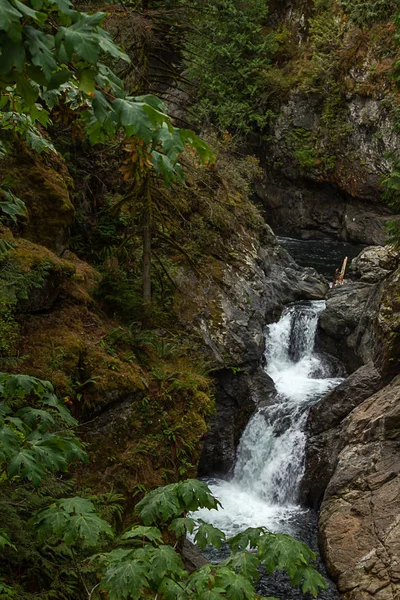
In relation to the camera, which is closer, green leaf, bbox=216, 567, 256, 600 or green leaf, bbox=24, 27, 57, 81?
green leaf, bbox=24, 27, 57, 81

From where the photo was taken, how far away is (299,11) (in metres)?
29.5

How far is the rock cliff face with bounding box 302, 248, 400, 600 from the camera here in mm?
7883

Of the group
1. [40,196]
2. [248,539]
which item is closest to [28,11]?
[248,539]

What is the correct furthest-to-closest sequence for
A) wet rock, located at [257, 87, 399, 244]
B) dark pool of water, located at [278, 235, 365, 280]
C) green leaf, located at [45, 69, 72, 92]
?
wet rock, located at [257, 87, 399, 244], dark pool of water, located at [278, 235, 365, 280], green leaf, located at [45, 69, 72, 92]

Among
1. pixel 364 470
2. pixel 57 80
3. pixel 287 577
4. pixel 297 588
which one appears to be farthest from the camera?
pixel 364 470

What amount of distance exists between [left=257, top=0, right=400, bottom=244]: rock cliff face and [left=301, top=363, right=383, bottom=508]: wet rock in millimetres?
15649

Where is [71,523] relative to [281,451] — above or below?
below

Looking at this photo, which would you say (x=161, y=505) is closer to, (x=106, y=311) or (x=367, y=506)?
(x=106, y=311)

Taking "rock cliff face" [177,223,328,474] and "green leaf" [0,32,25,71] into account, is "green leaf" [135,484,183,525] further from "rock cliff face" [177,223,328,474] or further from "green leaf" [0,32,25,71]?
"rock cliff face" [177,223,328,474]

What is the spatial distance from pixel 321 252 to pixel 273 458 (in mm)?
14391

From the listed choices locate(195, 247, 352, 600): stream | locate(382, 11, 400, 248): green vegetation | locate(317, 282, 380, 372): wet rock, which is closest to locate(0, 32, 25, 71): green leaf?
locate(195, 247, 352, 600): stream

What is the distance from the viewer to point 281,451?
12.2 meters

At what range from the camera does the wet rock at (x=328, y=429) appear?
10938 mm

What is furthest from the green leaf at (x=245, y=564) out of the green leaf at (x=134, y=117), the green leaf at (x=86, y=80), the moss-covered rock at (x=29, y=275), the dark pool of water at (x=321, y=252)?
the dark pool of water at (x=321, y=252)
